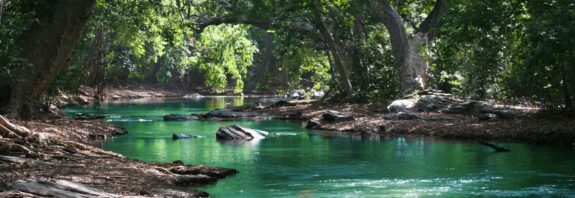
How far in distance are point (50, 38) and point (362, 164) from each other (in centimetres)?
796

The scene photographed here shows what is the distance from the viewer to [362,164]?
19.0 m

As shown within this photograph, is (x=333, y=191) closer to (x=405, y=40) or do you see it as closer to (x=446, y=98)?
(x=446, y=98)

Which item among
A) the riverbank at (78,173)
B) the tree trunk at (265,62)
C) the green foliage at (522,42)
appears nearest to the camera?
the riverbank at (78,173)

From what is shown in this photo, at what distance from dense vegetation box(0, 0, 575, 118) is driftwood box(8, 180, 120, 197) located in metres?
8.13

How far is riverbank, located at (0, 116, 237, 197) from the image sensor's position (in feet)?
34.4

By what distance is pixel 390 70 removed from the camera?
39.3 m

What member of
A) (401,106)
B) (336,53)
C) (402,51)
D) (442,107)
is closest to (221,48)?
(336,53)

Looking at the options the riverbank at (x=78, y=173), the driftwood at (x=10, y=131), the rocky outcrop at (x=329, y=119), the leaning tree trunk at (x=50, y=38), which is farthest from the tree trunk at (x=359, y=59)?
the driftwood at (x=10, y=131)

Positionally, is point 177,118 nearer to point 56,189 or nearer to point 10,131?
point 10,131

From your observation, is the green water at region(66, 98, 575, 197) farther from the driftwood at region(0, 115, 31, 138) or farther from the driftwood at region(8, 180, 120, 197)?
the driftwood at region(0, 115, 31, 138)

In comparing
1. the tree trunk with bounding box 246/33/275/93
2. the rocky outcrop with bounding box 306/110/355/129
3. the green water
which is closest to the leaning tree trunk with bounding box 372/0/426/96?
the rocky outcrop with bounding box 306/110/355/129

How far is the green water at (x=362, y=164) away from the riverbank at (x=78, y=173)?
70cm

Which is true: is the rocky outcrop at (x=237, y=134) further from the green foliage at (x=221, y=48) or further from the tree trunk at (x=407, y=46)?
the green foliage at (x=221, y=48)

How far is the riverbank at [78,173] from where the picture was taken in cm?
1048
